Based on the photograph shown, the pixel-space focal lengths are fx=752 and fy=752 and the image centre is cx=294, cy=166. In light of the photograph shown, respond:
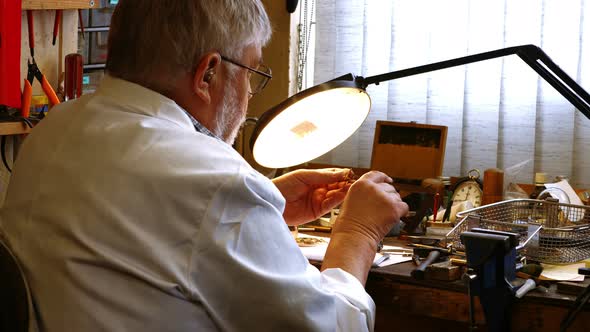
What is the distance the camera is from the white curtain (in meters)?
2.66

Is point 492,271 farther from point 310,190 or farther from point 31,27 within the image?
point 31,27

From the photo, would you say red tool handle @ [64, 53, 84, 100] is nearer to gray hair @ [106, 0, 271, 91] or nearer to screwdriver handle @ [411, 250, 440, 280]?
gray hair @ [106, 0, 271, 91]

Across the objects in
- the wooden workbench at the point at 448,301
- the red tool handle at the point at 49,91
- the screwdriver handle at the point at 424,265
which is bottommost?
the wooden workbench at the point at 448,301

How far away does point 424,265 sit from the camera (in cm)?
167

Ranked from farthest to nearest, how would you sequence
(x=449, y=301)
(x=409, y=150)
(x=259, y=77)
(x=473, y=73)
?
(x=473, y=73) < (x=409, y=150) < (x=449, y=301) < (x=259, y=77)

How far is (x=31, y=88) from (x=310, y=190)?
867 millimetres

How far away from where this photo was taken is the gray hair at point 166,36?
1151mm

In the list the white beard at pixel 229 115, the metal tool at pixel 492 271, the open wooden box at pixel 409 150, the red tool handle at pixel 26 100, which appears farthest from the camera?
the open wooden box at pixel 409 150

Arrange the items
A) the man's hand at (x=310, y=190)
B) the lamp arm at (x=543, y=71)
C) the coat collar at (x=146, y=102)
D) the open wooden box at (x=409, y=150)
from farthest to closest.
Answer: the open wooden box at (x=409, y=150)
the man's hand at (x=310, y=190)
the lamp arm at (x=543, y=71)
the coat collar at (x=146, y=102)

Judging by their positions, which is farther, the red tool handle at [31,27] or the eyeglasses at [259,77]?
the red tool handle at [31,27]

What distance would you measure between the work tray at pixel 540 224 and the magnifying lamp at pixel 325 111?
0.34 meters

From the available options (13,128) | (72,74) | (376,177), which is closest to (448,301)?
(376,177)

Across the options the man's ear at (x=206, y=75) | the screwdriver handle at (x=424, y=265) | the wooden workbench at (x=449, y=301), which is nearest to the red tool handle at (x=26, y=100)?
the wooden workbench at (x=449, y=301)

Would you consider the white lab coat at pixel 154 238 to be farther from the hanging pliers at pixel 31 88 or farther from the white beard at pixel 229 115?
the hanging pliers at pixel 31 88
